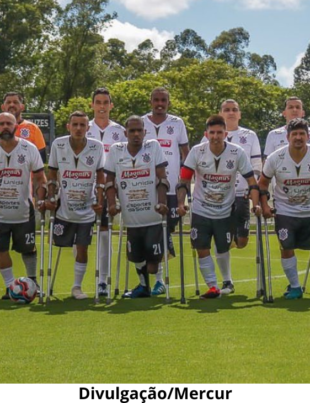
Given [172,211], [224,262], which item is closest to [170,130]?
[172,211]

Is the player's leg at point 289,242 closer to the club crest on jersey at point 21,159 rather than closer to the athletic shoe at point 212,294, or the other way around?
the athletic shoe at point 212,294

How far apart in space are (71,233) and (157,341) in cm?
389

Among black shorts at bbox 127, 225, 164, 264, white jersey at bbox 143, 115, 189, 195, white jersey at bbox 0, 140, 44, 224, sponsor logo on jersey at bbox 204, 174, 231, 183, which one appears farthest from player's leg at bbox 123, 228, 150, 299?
white jersey at bbox 0, 140, 44, 224

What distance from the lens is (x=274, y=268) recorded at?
15773mm

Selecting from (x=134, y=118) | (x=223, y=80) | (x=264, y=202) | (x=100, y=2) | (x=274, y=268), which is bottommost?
(x=274, y=268)

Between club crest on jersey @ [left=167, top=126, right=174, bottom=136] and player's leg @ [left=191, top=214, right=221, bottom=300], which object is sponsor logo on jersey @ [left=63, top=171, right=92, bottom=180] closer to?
player's leg @ [left=191, top=214, right=221, bottom=300]

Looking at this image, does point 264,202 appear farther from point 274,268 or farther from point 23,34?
point 23,34

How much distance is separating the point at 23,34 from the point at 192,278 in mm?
54115

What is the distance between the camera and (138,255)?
37.5 ft

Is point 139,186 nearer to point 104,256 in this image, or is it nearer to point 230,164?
point 230,164

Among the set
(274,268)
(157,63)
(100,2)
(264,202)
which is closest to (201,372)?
(264,202)

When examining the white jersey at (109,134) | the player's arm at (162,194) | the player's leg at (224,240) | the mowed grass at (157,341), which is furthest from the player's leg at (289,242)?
the white jersey at (109,134)

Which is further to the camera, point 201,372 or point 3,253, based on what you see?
point 3,253

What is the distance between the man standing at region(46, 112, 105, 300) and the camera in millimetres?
11266
